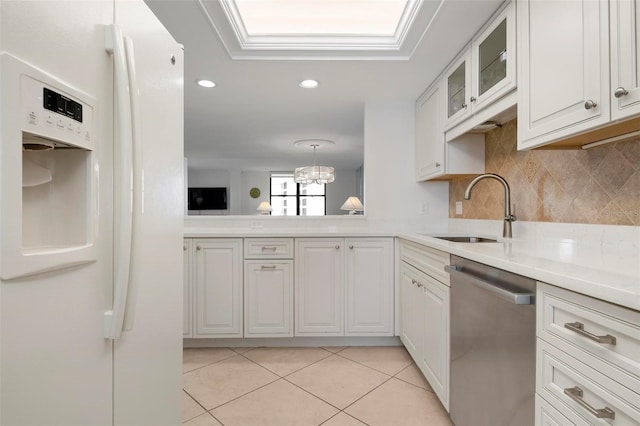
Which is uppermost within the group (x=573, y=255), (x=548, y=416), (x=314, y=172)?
(x=314, y=172)

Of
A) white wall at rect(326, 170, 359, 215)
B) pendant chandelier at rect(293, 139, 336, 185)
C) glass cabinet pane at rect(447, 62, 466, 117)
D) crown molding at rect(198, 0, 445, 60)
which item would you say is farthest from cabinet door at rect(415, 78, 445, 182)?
white wall at rect(326, 170, 359, 215)

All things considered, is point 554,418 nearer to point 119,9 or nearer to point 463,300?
point 463,300

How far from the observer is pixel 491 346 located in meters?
1.15

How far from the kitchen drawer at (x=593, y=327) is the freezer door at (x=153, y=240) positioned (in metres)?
1.11

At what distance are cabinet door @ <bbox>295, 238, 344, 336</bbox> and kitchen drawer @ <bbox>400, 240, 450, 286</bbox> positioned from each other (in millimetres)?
505

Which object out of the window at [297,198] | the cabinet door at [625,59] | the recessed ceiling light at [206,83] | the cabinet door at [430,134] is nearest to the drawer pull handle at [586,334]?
the cabinet door at [625,59]

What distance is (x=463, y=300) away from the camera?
1.37 meters

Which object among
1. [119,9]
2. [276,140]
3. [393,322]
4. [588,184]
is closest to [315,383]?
[393,322]

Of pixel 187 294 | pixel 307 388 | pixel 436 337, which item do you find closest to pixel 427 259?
pixel 436 337

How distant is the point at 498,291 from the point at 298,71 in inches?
76.7

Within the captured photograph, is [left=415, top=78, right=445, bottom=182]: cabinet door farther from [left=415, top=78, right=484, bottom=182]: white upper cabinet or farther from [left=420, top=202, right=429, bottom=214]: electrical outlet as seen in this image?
[left=420, top=202, right=429, bottom=214]: electrical outlet

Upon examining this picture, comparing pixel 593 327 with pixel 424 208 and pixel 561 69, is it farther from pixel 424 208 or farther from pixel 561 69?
pixel 424 208

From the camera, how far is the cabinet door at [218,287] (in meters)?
2.41

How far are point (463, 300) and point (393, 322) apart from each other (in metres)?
1.18
